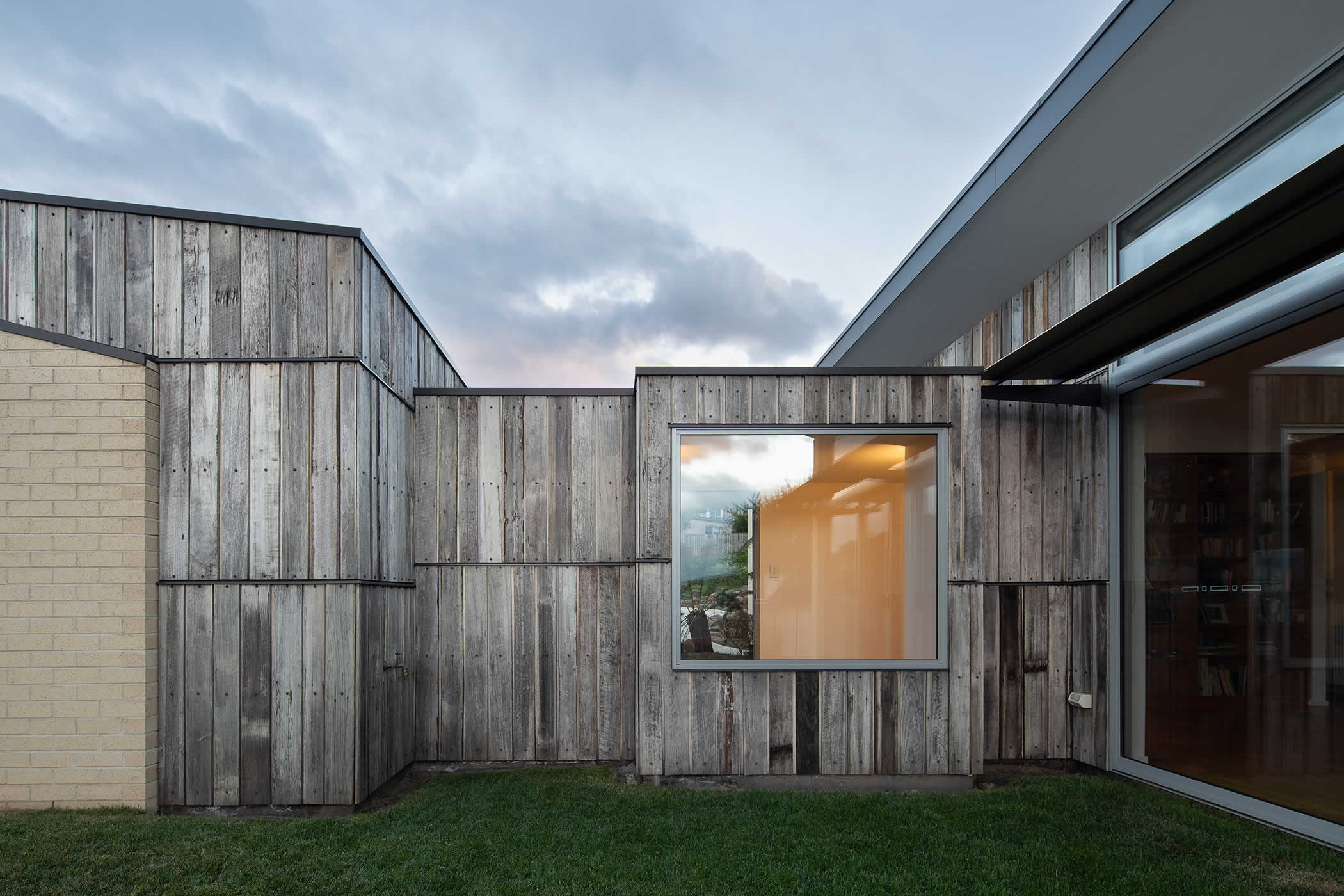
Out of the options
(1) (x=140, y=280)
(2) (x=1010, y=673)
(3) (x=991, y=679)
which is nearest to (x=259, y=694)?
(1) (x=140, y=280)

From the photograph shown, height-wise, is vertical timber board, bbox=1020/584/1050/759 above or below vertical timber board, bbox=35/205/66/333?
below

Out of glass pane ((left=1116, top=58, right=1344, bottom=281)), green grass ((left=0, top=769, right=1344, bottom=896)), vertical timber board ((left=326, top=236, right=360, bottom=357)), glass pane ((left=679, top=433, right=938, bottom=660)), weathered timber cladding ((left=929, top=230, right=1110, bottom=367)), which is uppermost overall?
glass pane ((left=1116, top=58, right=1344, bottom=281))

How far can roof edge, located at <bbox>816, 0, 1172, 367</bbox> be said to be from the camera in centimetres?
311

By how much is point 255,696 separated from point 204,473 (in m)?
1.23

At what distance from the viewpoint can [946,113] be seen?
360 inches

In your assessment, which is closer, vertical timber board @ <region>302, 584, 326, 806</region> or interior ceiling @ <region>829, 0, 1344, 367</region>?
interior ceiling @ <region>829, 0, 1344, 367</region>

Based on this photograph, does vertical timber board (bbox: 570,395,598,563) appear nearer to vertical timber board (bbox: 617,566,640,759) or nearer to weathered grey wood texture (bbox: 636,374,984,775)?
vertical timber board (bbox: 617,566,640,759)

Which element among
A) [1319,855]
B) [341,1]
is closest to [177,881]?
[1319,855]

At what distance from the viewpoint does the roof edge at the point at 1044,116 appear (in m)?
3.11

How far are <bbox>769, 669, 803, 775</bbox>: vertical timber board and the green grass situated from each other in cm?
20

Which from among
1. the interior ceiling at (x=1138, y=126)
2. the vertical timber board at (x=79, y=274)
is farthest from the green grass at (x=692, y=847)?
the interior ceiling at (x=1138, y=126)

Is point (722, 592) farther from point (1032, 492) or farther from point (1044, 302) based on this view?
point (1044, 302)

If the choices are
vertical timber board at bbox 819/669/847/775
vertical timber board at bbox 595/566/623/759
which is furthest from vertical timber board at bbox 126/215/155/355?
vertical timber board at bbox 819/669/847/775

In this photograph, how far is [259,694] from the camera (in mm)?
3916
